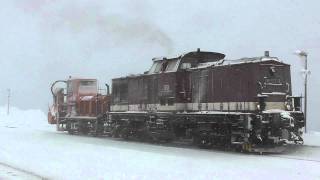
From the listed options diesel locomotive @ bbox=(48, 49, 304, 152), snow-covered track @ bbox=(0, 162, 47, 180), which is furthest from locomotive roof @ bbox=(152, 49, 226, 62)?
snow-covered track @ bbox=(0, 162, 47, 180)

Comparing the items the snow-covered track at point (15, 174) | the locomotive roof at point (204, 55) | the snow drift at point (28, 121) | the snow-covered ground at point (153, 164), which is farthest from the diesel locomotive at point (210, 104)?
the snow drift at point (28, 121)

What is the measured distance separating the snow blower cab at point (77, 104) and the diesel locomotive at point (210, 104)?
6.46 feet

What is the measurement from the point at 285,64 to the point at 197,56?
4035mm

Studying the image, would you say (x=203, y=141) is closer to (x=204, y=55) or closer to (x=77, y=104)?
(x=204, y=55)

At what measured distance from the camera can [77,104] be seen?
30.9m

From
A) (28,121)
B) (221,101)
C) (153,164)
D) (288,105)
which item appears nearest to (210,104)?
(221,101)

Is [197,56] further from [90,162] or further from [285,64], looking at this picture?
[90,162]

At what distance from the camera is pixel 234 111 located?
720 inches

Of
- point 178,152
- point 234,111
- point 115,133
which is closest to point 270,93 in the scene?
point 234,111

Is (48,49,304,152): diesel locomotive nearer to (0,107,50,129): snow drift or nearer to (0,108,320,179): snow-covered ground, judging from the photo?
(0,108,320,179): snow-covered ground

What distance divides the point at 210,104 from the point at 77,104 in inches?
515

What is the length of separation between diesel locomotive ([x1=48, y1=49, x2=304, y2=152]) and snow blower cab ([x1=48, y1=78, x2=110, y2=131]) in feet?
6.46

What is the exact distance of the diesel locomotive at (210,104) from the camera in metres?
17.6

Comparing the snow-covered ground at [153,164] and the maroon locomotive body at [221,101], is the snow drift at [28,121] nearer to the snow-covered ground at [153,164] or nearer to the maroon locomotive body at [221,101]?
the maroon locomotive body at [221,101]
